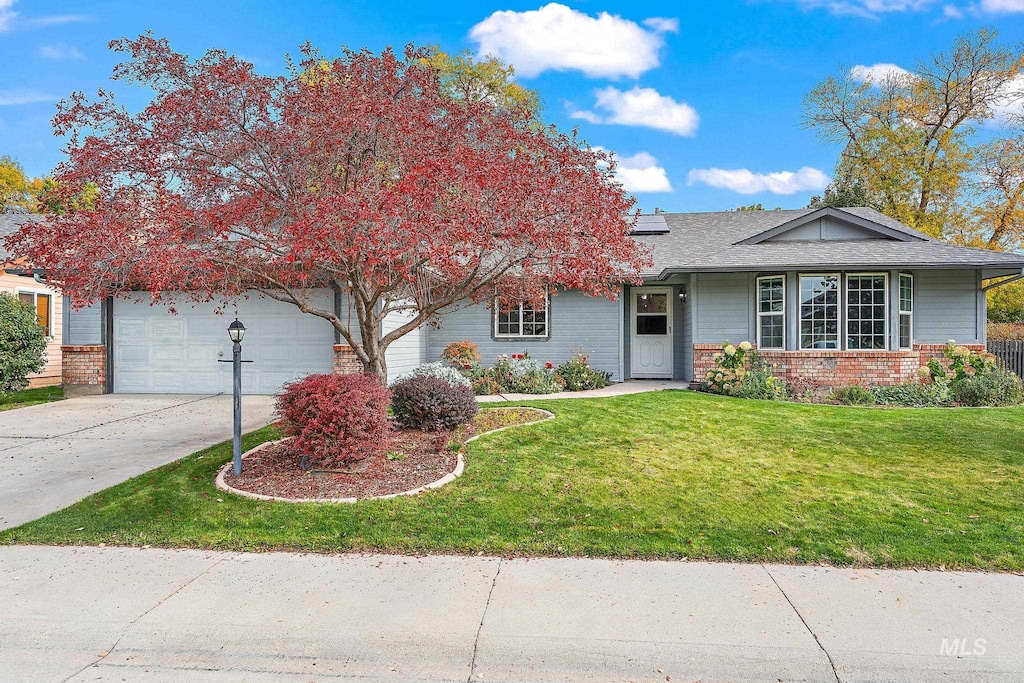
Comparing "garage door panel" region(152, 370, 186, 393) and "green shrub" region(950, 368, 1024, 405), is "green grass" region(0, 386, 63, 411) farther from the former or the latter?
"green shrub" region(950, 368, 1024, 405)

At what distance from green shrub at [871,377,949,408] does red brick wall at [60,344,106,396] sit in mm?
15944

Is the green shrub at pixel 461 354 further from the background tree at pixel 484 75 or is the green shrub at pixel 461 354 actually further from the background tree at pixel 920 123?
the background tree at pixel 920 123

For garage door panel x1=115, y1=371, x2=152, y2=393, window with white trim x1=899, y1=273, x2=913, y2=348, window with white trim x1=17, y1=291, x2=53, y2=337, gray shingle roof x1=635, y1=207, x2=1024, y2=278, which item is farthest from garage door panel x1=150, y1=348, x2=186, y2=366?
window with white trim x1=899, y1=273, x2=913, y2=348

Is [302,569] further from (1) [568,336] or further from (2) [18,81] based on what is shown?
(2) [18,81]

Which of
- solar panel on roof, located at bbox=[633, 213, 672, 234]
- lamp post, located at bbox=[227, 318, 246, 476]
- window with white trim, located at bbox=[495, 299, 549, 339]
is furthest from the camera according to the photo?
solar panel on roof, located at bbox=[633, 213, 672, 234]

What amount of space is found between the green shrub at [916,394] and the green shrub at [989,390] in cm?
25

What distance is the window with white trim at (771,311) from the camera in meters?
12.6

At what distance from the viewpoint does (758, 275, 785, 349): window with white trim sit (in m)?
12.6

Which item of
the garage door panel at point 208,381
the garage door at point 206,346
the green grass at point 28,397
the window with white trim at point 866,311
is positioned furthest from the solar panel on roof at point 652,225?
the green grass at point 28,397

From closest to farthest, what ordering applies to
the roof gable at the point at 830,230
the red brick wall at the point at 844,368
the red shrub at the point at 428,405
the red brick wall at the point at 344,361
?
1. the red shrub at the point at 428,405
2. the red brick wall at the point at 344,361
3. the red brick wall at the point at 844,368
4. the roof gable at the point at 830,230

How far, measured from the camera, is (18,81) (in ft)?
64.6

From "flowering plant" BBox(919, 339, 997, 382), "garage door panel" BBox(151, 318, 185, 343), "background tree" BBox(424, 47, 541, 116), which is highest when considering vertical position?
"background tree" BBox(424, 47, 541, 116)

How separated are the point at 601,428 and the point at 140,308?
10601mm

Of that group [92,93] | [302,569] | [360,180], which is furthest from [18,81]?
[302,569]
